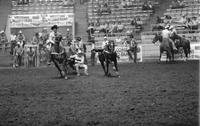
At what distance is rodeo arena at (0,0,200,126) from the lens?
26.0 ft

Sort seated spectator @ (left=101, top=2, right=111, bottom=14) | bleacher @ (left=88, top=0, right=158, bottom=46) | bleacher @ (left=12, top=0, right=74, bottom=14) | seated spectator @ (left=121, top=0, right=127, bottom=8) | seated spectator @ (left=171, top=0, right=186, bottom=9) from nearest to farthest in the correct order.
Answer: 1. seated spectator @ (left=171, top=0, right=186, bottom=9)
2. bleacher @ (left=88, top=0, right=158, bottom=46)
3. seated spectator @ (left=101, top=2, right=111, bottom=14)
4. seated spectator @ (left=121, top=0, right=127, bottom=8)
5. bleacher @ (left=12, top=0, right=74, bottom=14)

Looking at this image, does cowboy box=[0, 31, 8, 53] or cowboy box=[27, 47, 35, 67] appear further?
cowboy box=[0, 31, 8, 53]

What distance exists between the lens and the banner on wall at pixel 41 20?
102 feet

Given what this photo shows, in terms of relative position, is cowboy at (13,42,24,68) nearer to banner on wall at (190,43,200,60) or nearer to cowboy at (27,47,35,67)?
cowboy at (27,47,35,67)

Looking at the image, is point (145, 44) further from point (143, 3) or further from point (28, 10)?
point (28, 10)

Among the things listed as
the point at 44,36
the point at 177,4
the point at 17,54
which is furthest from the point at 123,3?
the point at 17,54

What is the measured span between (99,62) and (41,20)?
6.90 metres

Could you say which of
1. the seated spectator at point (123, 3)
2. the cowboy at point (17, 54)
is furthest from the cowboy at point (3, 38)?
the seated spectator at point (123, 3)

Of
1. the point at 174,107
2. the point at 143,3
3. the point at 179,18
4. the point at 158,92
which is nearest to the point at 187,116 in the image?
the point at 174,107

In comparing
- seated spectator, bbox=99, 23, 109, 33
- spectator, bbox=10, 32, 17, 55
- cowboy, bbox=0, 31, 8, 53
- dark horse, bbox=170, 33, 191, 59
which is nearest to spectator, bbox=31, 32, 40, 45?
spectator, bbox=10, 32, 17, 55

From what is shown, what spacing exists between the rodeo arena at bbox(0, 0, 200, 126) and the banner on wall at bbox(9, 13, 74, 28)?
0.08m

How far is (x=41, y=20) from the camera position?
3145cm

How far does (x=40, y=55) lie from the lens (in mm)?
27359

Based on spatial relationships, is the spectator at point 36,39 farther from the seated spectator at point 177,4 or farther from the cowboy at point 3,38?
the seated spectator at point 177,4
